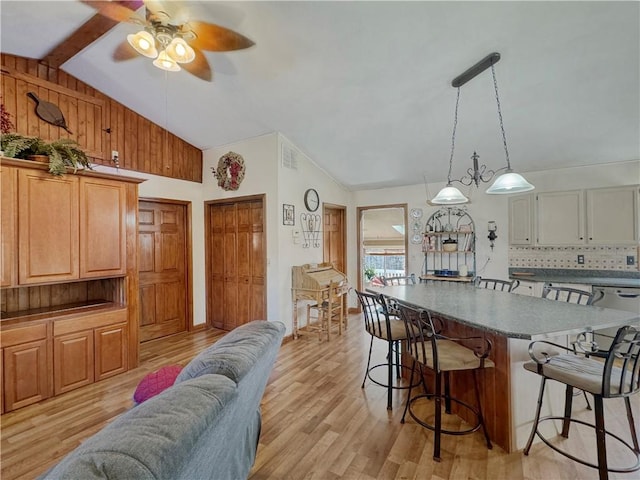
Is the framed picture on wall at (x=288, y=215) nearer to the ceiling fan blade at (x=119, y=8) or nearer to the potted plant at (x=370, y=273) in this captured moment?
the ceiling fan blade at (x=119, y=8)

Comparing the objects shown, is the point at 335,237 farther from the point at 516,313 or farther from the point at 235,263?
the point at 516,313

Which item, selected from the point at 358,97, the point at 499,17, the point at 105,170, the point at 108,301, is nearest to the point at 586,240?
the point at 499,17

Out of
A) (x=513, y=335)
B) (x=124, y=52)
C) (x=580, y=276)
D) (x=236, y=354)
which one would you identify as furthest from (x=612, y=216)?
(x=124, y=52)

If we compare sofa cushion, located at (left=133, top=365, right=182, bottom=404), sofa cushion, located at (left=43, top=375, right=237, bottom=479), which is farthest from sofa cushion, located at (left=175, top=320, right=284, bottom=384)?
sofa cushion, located at (left=133, top=365, right=182, bottom=404)

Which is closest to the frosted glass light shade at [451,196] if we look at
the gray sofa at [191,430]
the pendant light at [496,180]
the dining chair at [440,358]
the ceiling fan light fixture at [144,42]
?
the pendant light at [496,180]

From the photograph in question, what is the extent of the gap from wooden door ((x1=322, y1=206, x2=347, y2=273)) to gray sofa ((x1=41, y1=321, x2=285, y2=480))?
3.73 m

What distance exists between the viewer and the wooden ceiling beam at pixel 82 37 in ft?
8.44

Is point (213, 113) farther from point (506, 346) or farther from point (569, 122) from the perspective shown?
point (569, 122)

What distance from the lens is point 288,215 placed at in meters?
4.13

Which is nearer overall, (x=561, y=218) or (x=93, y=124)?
(x=93, y=124)

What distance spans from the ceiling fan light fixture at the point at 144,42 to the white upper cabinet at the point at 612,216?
5.17m

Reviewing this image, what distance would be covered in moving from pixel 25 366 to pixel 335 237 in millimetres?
4311

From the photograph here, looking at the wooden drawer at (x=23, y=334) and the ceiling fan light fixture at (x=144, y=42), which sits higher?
the ceiling fan light fixture at (x=144, y=42)

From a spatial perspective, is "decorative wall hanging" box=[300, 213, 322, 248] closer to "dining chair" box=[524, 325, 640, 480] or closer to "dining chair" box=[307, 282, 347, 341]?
"dining chair" box=[307, 282, 347, 341]
